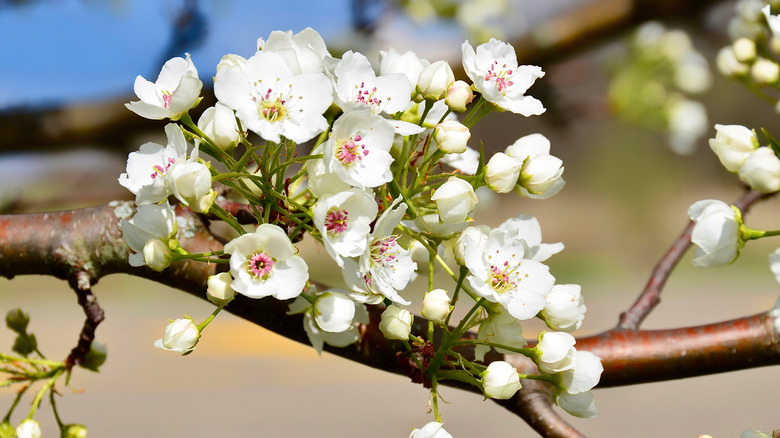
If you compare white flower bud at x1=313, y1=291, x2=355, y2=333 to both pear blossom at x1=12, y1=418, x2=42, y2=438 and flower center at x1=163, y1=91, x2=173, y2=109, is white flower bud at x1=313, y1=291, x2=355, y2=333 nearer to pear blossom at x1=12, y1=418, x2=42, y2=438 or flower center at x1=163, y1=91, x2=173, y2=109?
flower center at x1=163, y1=91, x2=173, y2=109

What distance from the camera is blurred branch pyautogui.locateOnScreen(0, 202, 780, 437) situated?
2.03 ft

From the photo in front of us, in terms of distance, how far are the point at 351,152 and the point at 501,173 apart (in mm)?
112

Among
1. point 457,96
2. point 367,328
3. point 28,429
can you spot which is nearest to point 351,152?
point 457,96

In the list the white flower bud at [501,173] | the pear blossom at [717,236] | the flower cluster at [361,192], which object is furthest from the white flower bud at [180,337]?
the pear blossom at [717,236]

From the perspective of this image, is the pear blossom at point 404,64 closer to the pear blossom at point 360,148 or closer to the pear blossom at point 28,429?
the pear blossom at point 360,148

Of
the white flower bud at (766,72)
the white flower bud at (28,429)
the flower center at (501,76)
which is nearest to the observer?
the flower center at (501,76)

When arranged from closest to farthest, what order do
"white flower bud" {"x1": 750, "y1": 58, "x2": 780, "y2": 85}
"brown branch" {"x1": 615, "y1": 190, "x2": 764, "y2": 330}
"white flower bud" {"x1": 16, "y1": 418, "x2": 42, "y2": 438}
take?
"white flower bud" {"x1": 16, "y1": 418, "x2": 42, "y2": 438}, "brown branch" {"x1": 615, "y1": 190, "x2": 764, "y2": 330}, "white flower bud" {"x1": 750, "y1": 58, "x2": 780, "y2": 85}

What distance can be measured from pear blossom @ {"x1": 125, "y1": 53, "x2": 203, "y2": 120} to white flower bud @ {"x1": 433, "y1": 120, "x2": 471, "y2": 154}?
0.16 m

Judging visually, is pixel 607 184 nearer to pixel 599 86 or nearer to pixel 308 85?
pixel 599 86

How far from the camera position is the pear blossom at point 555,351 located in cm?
51

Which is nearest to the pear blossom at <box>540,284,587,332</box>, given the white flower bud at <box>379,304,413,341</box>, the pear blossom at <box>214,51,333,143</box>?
the white flower bud at <box>379,304,413,341</box>

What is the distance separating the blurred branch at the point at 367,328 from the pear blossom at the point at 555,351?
0.09 metres

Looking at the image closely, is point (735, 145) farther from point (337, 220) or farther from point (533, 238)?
point (337, 220)

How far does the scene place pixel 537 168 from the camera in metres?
0.52
